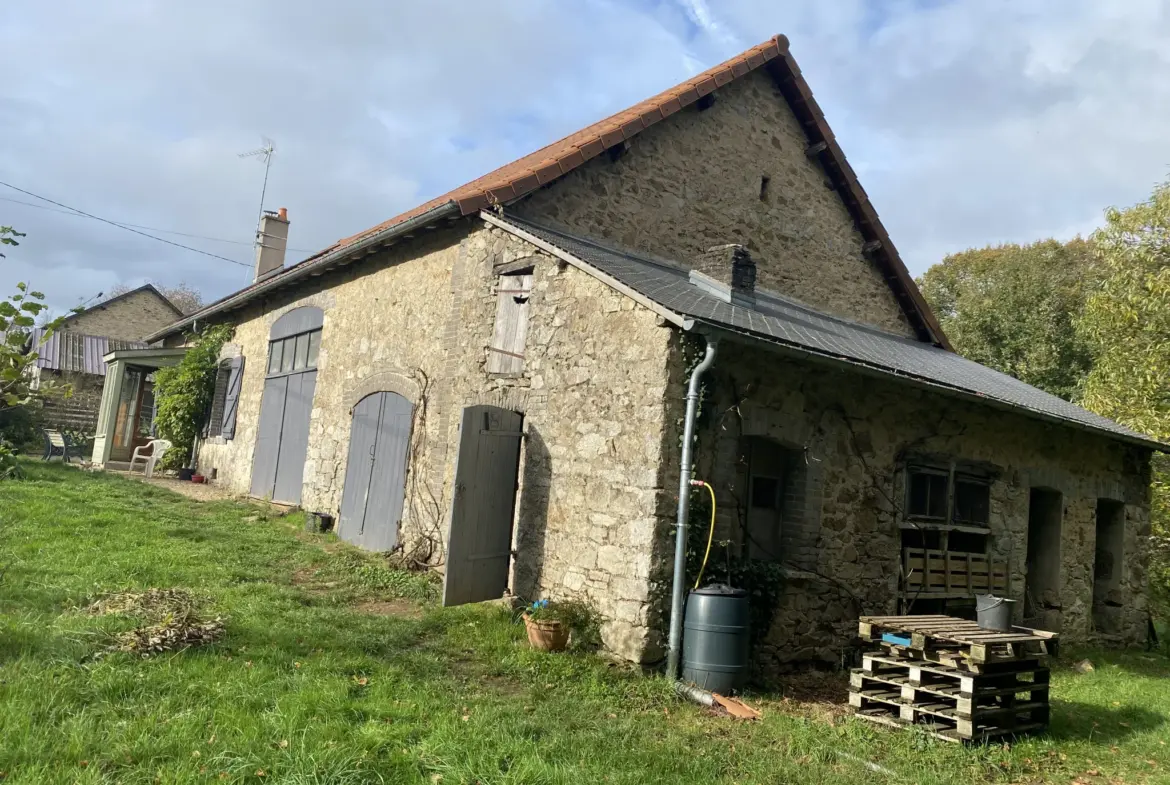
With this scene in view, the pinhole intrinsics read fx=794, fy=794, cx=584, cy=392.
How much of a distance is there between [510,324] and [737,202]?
4.59m

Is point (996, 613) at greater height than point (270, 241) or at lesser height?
lesser

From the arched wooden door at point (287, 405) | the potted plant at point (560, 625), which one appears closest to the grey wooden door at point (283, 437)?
the arched wooden door at point (287, 405)

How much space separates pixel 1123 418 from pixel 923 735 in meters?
11.6

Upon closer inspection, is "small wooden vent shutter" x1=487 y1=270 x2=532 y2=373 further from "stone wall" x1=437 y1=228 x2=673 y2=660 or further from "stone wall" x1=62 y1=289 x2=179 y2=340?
"stone wall" x1=62 y1=289 x2=179 y2=340

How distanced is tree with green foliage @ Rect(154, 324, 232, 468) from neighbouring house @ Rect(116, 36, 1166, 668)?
2.58 m

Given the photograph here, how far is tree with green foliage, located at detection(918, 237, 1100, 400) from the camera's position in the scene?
22.8 metres

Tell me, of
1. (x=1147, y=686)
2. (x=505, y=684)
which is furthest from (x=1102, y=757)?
(x=505, y=684)

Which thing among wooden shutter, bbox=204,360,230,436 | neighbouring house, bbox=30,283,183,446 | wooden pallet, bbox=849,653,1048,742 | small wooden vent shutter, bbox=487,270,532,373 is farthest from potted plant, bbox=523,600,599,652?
neighbouring house, bbox=30,283,183,446

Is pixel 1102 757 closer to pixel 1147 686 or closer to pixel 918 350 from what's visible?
pixel 1147 686

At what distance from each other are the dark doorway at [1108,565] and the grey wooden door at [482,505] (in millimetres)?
8983

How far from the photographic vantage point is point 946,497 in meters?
9.04

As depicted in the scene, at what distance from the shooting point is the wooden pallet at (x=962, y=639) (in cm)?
571

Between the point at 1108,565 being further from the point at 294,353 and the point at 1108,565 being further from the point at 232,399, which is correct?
the point at 232,399

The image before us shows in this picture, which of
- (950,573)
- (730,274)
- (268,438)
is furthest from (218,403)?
(950,573)
